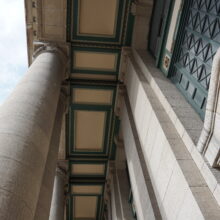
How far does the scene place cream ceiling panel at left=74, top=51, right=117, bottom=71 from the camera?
30.1 feet

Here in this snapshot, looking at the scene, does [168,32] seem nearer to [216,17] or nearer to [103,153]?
[216,17]

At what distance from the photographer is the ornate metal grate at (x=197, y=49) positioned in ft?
14.8

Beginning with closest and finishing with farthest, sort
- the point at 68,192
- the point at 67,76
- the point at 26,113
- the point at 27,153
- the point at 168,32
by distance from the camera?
the point at 27,153 → the point at 26,113 → the point at 168,32 → the point at 67,76 → the point at 68,192

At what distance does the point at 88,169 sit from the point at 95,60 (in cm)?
607

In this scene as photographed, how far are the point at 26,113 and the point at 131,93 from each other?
16.9 feet

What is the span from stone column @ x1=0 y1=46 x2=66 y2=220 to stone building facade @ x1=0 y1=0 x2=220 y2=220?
0.6 inches

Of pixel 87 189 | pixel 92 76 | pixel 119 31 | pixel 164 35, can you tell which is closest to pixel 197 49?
pixel 164 35

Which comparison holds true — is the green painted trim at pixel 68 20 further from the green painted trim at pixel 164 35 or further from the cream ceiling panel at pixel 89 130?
the cream ceiling panel at pixel 89 130

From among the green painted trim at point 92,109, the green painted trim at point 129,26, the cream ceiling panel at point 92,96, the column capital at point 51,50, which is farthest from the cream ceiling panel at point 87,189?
the green painted trim at point 129,26

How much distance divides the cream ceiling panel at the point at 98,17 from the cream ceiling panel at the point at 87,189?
27.4ft

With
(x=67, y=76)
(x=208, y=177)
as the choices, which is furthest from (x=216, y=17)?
(x=67, y=76)

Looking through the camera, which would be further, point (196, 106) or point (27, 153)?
point (196, 106)

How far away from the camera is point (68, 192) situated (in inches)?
510

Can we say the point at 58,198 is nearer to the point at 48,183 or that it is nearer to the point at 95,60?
the point at 95,60
